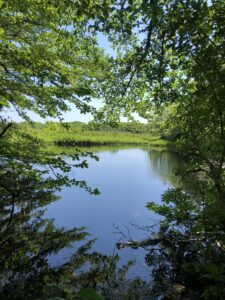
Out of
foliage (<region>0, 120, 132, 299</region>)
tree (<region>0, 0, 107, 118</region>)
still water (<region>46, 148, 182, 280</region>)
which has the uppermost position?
tree (<region>0, 0, 107, 118</region>)

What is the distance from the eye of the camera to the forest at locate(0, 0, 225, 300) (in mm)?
3008

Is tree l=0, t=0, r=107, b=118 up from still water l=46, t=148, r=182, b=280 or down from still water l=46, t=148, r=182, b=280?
up

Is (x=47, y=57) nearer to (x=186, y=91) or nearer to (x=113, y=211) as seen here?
(x=186, y=91)

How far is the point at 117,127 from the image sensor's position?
6848mm

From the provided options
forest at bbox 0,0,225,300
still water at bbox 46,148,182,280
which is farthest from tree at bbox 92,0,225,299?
still water at bbox 46,148,182,280

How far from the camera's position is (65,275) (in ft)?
17.0

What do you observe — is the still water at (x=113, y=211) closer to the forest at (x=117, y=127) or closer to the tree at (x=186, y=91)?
the forest at (x=117, y=127)

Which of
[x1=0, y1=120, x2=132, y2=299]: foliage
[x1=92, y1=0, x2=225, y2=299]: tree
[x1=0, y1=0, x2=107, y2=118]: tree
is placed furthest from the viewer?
[x1=0, y1=0, x2=107, y2=118]: tree

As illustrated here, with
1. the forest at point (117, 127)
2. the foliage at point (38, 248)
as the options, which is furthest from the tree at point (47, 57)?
the foliage at point (38, 248)

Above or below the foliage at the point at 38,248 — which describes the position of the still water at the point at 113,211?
below

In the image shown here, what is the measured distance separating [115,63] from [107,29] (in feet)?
5.82

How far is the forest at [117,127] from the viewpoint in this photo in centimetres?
301

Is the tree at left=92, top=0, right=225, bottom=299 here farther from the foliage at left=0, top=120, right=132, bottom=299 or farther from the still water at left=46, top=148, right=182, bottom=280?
the foliage at left=0, top=120, right=132, bottom=299

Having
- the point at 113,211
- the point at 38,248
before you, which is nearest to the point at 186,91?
the point at 38,248
